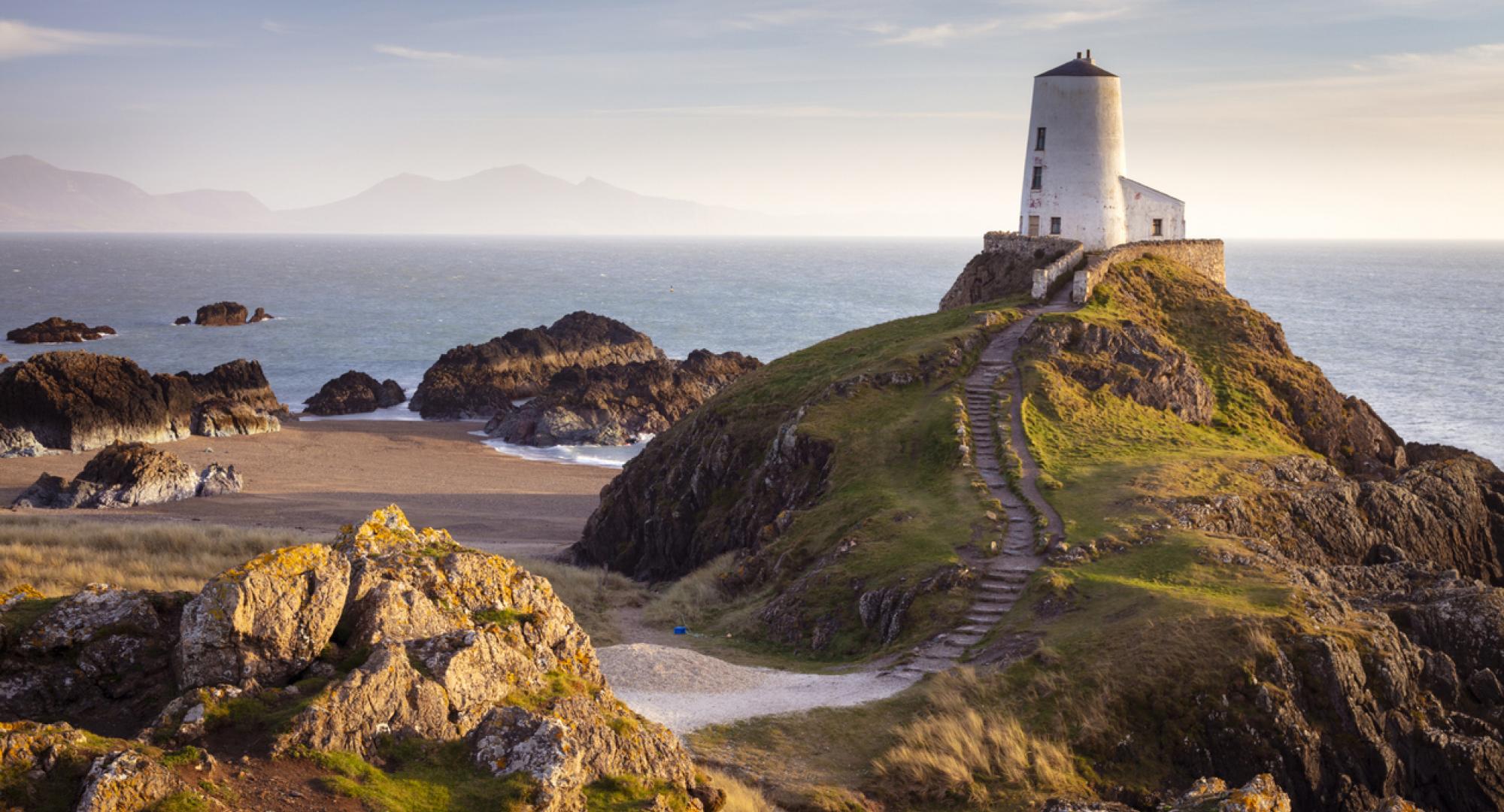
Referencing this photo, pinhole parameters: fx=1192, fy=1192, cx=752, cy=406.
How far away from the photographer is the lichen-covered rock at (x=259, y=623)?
12.7 meters

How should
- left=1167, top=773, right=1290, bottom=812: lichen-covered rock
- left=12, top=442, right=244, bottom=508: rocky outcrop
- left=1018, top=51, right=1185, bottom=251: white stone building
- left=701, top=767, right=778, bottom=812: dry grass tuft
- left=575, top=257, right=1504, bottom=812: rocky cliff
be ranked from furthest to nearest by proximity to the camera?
1. left=1018, top=51, right=1185, bottom=251: white stone building
2. left=12, top=442, right=244, bottom=508: rocky outcrop
3. left=575, top=257, right=1504, bottom=812: rocky cliff
4. left=701, top=767, right=778, bottom=812: dry grass tuft
5. left=1167, top=773, right=1290, bottom=812: lichen-covered rock

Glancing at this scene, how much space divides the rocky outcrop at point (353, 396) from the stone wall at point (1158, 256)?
49279 mm

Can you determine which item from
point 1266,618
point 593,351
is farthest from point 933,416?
point 593,351

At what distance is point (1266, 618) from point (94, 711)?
17749 millimetres

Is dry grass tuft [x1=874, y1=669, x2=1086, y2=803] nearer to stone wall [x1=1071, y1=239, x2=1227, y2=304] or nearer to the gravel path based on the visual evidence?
the gravel path

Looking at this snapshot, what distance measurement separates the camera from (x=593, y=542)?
3984cm

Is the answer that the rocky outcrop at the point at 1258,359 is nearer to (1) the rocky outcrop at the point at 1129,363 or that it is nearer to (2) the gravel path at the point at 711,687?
(1) the rocky outcrop at the point at 1129,363

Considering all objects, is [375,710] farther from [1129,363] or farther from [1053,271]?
[1053,271]

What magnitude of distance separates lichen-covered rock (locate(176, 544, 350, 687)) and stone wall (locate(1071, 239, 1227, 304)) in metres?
36.2

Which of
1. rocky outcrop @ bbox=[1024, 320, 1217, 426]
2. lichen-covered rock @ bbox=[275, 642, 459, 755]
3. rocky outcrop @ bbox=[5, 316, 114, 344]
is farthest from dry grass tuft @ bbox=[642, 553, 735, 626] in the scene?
rocky outcrop @ bbox=[5, 316, 114, 344]

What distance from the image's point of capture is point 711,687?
71.8ft

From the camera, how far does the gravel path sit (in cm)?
2014

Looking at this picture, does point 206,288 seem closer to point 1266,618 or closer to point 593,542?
point 593,542

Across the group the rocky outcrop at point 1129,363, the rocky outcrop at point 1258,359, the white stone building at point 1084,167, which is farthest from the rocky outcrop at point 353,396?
the rocky outcrop at point 1129,363
